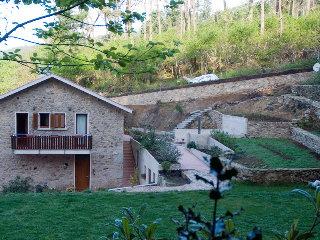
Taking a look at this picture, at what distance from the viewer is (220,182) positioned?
1916 millimetres

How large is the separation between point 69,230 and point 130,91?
30989mm

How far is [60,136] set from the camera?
2223 cm

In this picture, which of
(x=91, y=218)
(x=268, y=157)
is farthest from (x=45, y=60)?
(x=268, y=157)

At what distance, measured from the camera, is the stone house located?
72.8ft

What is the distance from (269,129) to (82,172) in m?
11.3

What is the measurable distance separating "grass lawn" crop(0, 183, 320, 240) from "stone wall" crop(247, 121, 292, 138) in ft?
34.4

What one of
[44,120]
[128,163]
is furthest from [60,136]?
[128,163]

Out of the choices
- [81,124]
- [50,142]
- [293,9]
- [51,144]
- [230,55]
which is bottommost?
[51,144]

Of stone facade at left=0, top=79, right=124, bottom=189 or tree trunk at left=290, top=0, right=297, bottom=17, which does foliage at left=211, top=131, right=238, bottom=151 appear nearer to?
stone facade at left=0, top=79, right=124, bottom=189

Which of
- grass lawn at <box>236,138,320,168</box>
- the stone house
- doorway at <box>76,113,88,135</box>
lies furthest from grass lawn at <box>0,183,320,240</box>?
doorway at <box>76,113,88,135</box>

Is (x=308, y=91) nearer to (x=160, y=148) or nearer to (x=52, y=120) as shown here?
(x=160, y=148)

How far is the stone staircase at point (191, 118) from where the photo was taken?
29.6m

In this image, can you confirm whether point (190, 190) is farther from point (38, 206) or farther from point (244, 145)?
point (244, 145)

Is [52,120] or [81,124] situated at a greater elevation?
[52,120]
